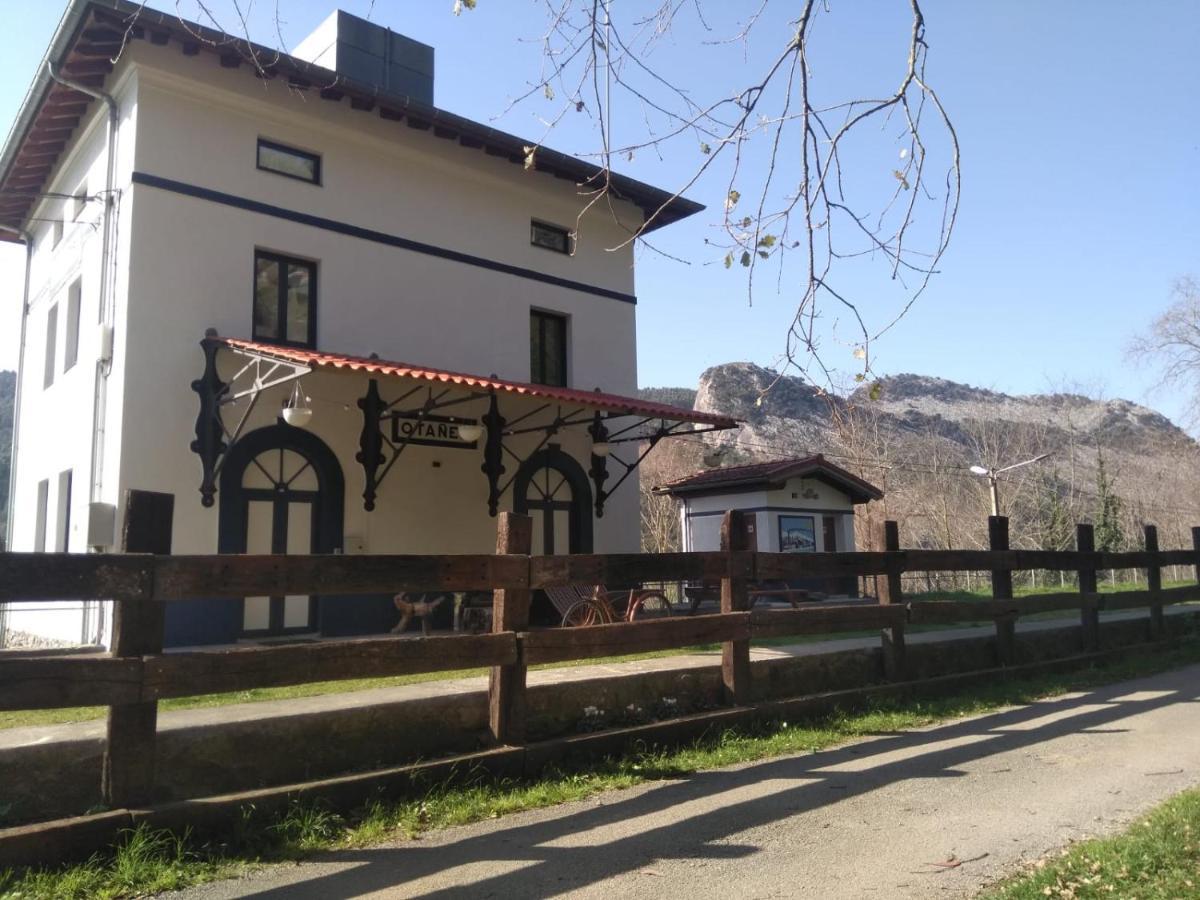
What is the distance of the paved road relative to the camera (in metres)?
3.91

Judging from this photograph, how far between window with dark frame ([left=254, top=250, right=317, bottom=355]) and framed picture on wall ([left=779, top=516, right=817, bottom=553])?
1253 cm

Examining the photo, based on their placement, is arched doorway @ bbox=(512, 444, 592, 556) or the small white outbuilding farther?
the small white outbuilding

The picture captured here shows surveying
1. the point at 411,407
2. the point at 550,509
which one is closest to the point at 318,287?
the point at 411,407

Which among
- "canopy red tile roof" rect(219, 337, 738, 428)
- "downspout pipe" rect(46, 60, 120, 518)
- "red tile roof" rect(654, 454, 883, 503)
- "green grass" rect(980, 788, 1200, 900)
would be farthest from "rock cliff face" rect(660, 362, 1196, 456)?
"green grass" rect(980, 788, 1200, 900)

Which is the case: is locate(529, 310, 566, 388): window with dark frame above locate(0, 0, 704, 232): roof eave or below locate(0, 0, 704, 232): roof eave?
below

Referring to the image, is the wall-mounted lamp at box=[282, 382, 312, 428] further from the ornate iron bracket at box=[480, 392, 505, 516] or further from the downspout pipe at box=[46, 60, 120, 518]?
the ornate iron bracket at box=[480, 392, 505, 516]

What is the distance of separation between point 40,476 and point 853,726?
14140 mm

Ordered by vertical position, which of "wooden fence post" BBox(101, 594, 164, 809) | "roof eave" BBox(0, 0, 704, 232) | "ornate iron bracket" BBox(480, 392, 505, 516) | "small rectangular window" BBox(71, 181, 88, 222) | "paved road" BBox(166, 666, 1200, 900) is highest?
"roof eave" BBox(0, 0, 704, 232)

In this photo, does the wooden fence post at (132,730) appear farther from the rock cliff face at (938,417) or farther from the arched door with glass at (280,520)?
the rock cliff face at (938,417)

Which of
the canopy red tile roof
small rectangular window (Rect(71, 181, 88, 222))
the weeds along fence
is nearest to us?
the weeds along fence

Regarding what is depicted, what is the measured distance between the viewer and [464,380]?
468 inches

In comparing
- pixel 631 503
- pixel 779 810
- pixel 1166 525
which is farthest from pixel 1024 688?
pixel 1166 525

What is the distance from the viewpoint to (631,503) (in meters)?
17.7

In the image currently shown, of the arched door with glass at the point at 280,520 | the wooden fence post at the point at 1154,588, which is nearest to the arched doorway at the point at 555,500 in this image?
the arched door with glass at the point at 280,520
